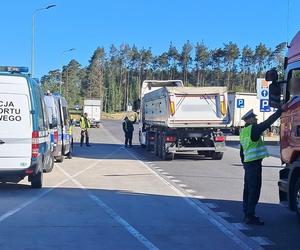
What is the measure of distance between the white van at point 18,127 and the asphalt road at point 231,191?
356 centimetres

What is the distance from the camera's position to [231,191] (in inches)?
510

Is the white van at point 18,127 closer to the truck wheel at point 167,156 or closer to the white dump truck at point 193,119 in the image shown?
the white dump truck at point 193,119

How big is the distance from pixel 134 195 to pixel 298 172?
4.43m

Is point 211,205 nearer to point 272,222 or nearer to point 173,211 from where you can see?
point 173,211

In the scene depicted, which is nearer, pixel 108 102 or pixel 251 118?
pixel 251 118

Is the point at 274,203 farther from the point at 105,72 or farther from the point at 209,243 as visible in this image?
the point at 105,72

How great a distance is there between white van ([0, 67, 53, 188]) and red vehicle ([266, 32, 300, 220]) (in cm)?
534

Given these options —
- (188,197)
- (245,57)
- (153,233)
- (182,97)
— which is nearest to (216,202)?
(188,197)

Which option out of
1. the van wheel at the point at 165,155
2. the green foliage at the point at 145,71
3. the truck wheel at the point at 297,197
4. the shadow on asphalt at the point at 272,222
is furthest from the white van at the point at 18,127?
the green foliage at the point at 145,71

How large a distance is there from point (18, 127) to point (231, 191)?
16.0 ft

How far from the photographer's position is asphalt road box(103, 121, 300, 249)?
26.5 ft

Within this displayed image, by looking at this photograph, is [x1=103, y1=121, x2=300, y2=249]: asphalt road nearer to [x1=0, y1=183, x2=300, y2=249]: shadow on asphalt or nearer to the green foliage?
[x1=0, y1=183, x2=300, y2=249]: shadow on asphalt

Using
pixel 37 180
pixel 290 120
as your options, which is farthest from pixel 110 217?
pixel 37 180

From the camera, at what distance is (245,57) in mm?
132875
